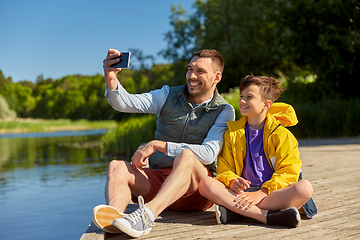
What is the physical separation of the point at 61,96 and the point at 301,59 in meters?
57.7

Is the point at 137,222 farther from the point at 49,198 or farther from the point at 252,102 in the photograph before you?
the point at 49,198

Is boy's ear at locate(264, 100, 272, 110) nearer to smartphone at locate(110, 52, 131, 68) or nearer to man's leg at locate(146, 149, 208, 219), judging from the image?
man's leg at locate(146, 149, 208, 219)

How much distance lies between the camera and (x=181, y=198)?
266 centimetres

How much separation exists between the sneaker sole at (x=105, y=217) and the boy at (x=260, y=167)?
0.60m

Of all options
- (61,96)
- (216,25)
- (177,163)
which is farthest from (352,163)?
(61,96)

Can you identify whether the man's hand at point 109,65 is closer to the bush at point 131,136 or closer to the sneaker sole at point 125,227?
the sneaker sole at point 125,227

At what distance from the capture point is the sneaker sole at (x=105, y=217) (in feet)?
6.72

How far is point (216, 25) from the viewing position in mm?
23750

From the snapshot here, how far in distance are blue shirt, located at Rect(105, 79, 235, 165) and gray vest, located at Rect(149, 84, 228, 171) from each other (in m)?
0.04

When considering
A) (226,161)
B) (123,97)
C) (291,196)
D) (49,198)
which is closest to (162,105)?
(123,97)

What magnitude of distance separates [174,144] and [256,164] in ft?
1.81

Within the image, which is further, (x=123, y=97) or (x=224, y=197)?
(x=123, y=97)

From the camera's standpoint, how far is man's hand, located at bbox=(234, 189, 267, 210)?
7.62ft

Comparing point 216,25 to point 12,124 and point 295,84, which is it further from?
point 12,124
